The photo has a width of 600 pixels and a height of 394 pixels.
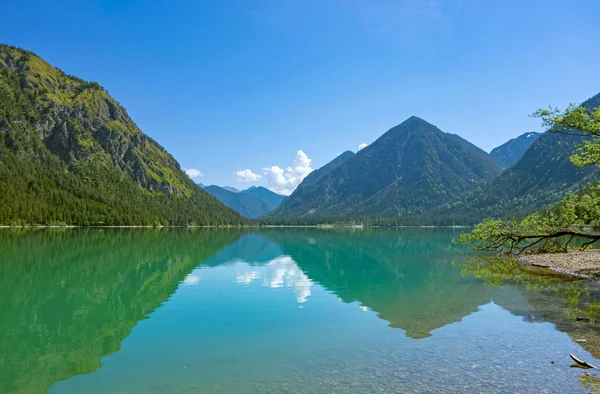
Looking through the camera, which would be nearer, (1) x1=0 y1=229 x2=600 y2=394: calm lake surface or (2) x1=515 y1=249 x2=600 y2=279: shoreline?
(1) x1=0 y1=229 x2=600 y2=394: calm lake surface

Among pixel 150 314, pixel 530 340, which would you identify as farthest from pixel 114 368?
pixel 530 340

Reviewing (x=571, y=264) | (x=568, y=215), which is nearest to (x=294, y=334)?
(x=568, y=215)

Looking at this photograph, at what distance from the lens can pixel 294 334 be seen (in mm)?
21656

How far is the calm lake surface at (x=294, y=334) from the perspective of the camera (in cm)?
1466

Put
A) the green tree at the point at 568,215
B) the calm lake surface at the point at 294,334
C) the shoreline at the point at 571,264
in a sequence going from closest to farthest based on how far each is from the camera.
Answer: the calm lake surface at the point at 294,334
the green tree at the point at 568,215
the shoreline at the point at 571,264

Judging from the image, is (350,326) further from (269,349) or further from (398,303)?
(398,303)

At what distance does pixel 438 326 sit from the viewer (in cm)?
2286

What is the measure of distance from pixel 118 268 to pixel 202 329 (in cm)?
3193

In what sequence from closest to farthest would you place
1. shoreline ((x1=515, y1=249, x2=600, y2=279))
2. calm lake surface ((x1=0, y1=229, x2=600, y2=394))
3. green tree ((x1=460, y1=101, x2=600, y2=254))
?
calm lake surface ((x1=0, y1=229, x2=600, y2=394))
green tree ((x1=460, y1=101, x2=600, y2=254))
shoreline ((x1=515, y1=249, x2=600, y2=279))

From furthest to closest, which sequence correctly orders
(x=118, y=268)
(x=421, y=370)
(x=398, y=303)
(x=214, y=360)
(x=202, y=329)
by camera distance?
1. (x=118, y=268)
2. (x=398, y=303)
3. (x=202, y=329)
4. (x=214, y=360)
5. (x=421, y=370)

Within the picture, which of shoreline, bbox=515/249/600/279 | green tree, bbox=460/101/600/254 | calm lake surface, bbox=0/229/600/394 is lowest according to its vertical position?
calm lake surface, bbox=0/229/600/394

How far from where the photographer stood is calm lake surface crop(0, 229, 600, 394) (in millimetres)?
14664

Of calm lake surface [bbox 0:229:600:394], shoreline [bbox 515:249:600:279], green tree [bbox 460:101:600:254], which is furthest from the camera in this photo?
shoreline [bbox 515:249:600:279]

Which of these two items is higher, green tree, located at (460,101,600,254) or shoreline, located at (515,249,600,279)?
green tree, located at (460,101,600,254)
